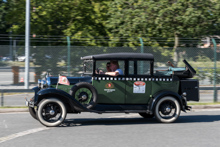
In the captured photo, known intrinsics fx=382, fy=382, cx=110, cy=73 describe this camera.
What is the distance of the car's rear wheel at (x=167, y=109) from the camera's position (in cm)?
945

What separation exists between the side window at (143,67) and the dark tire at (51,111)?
84.5 inches

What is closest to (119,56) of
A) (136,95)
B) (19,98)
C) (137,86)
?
(137,86)

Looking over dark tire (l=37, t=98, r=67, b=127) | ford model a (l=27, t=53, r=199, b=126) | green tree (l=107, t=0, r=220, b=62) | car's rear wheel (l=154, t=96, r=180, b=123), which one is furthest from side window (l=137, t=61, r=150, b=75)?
green tree (l=107, t=0, r=220, b=62)

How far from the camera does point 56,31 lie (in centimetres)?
2008

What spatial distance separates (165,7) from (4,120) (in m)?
11.4

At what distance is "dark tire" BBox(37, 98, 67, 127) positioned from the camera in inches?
343

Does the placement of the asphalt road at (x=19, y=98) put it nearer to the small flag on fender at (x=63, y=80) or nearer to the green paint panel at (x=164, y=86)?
the small flag on fender at (x=63, y=80)

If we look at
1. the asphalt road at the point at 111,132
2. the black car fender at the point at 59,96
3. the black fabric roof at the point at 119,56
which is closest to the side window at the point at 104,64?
the black fabric roof at the point at 119,56

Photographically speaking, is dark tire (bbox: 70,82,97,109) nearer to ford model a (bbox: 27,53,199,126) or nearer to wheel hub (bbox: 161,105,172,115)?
ford model a (bbox: 27,53,199,126)

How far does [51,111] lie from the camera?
345 inches

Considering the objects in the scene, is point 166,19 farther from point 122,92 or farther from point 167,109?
point 122,92

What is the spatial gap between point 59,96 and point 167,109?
2.71 metres

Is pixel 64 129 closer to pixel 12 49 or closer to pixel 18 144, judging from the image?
pixel 18 144

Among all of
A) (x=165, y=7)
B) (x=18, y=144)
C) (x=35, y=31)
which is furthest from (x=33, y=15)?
(x=18, y=144)
